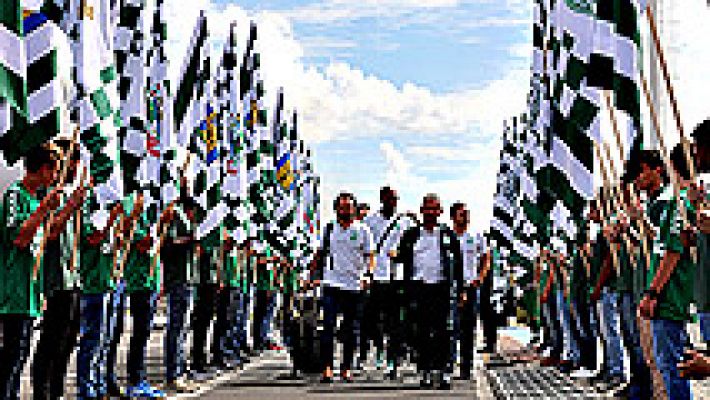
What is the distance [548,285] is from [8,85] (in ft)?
38.0

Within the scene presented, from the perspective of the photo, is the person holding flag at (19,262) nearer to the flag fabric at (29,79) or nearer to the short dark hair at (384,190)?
the flag fabric at (29,79)

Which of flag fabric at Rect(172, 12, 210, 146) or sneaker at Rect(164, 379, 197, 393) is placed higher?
flag fabric at Rect(172, 12, 210, 146)

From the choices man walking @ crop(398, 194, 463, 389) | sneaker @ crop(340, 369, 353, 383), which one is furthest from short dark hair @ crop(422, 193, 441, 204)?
sneaker @ crop(340, 369, 353, 383)

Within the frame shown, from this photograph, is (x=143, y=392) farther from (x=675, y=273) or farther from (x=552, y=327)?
(x=552, y=327)

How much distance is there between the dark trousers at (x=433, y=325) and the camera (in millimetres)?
15969

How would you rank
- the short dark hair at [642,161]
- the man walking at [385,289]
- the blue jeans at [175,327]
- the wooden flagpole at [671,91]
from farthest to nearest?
1. the man walking at [385,289]
2. the blue jeans at [175,327]
3. the short dark hair at [642,161]
4. the wooden flagpole at [671,91]

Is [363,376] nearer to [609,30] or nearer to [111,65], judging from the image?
[111,65]

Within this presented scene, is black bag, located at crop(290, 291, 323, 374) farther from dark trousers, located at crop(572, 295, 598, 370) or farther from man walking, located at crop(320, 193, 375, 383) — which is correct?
dark trousers, located at crop(572, 295, 598, 370)

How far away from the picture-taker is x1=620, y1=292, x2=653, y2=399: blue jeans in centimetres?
1133

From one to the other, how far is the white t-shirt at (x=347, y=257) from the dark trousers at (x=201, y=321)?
164 centimetres

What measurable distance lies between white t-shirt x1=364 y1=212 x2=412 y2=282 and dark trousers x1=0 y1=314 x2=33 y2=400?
747 centimetres

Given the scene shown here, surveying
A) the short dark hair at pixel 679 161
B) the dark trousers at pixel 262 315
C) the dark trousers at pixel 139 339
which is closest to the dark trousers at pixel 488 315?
the dark trousers at pixel 262 315

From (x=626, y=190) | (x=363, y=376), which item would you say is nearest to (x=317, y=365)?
(x=363, y=376)

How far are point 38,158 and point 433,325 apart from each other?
7567 mm
